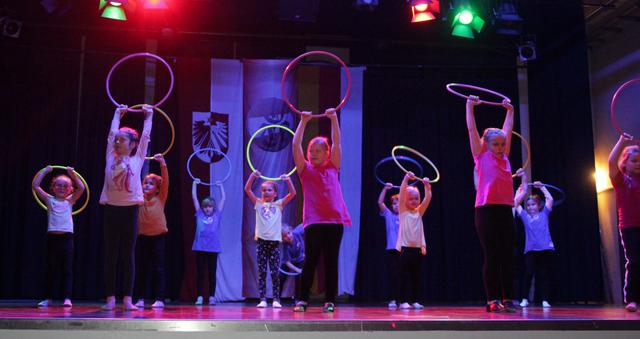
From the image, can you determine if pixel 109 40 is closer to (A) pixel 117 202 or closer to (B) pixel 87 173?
(B) pixel 87 173

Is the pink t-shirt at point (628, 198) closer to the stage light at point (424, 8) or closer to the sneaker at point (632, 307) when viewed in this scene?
the sneaker at point (632, 307)

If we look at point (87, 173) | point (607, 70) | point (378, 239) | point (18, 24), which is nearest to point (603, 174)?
point (607, 70)

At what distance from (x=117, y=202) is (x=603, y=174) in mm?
8253

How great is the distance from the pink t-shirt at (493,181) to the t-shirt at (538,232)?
3469 mm

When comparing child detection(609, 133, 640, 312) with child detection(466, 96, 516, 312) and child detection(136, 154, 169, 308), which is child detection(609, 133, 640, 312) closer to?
child detection(466, 96, 516, 312)

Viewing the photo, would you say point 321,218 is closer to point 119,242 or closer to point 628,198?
point 119,242

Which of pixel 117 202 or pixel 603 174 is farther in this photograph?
pixel 603 174

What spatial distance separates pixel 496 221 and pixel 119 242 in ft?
9.70

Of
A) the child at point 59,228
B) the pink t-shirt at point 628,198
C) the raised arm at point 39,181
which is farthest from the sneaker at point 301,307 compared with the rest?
the raised arm at point 39,181

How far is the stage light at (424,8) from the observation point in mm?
7891

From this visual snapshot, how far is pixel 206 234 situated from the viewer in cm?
782

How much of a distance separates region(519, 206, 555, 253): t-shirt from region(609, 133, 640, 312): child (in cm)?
234

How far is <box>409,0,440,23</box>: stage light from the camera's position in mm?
7891

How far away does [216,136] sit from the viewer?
9.59m
